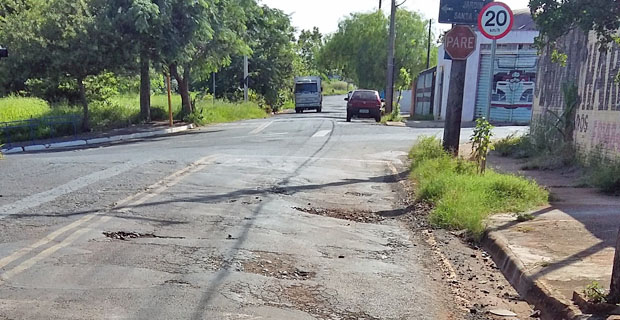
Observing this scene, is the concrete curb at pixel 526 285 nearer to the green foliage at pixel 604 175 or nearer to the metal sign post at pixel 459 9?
the green foliage at pixel 604 175

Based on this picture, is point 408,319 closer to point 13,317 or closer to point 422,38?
point 13,317

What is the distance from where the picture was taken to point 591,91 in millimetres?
11516

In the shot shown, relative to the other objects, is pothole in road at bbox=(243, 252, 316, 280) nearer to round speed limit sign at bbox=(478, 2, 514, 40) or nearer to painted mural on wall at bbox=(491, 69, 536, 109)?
round speed limit sign at bbox=(478, 2, 514, 40)

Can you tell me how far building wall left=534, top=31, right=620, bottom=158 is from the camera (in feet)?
34.3

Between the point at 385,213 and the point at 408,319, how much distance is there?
4.02 m

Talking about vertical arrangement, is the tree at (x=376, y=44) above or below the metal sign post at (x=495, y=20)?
above

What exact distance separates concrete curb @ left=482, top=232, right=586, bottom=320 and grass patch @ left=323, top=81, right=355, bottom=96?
361 feet

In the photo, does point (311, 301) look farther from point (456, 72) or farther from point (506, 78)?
point (506, 78)

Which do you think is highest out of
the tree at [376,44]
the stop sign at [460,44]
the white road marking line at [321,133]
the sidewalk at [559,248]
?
the tree at [376,44]

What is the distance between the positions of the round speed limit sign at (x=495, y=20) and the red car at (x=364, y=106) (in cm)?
1944

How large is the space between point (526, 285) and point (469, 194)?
3022mm

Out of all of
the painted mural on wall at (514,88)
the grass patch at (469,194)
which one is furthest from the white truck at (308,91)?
the grass patch at (469,194)

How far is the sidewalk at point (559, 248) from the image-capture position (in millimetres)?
4745

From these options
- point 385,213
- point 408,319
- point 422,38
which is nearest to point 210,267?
point 408,319
